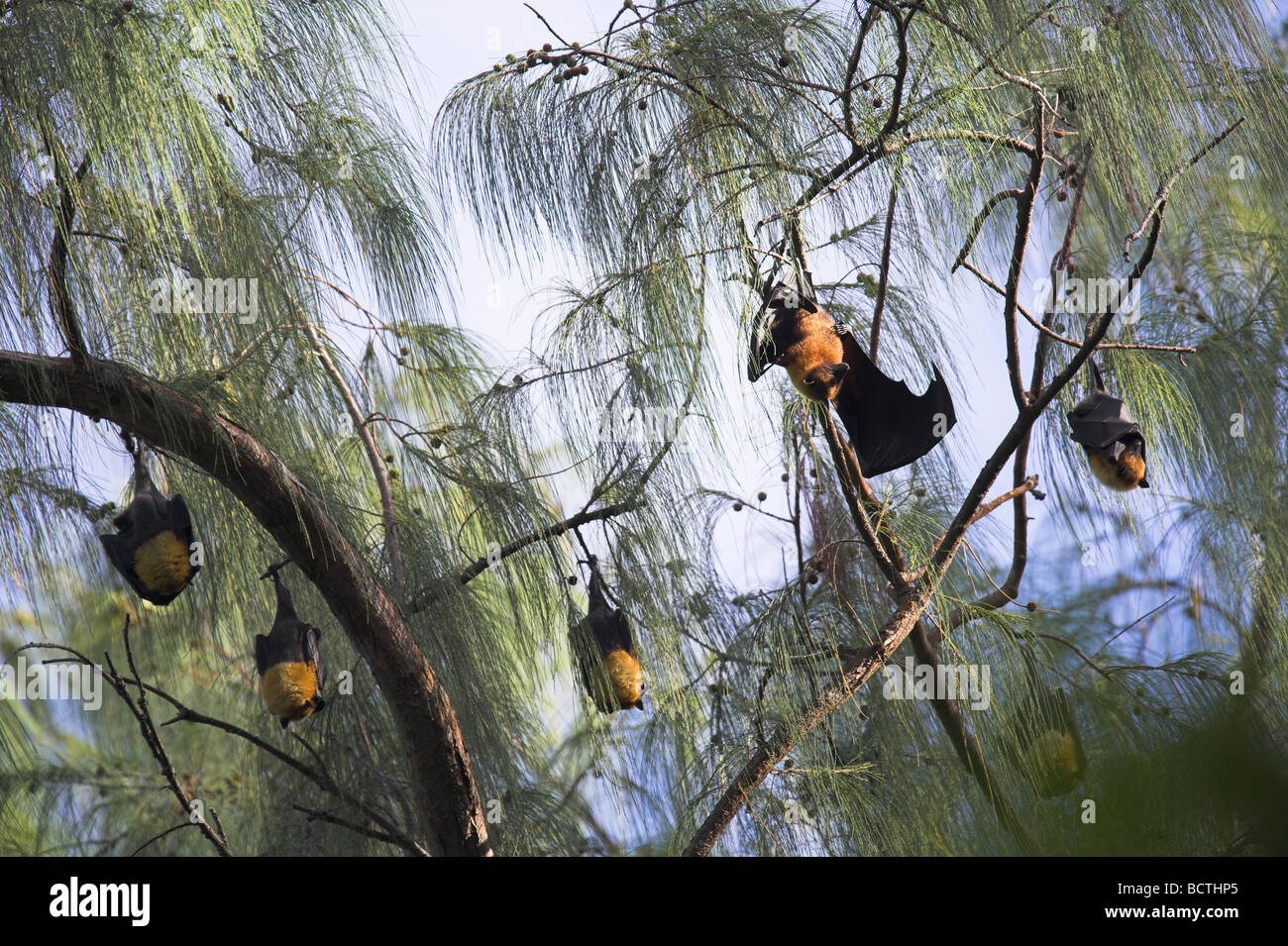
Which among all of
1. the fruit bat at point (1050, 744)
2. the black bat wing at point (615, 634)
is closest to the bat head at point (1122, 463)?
the fruit bat at point (1050, 744)

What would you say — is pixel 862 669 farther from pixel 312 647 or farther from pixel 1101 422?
pixel 312 647

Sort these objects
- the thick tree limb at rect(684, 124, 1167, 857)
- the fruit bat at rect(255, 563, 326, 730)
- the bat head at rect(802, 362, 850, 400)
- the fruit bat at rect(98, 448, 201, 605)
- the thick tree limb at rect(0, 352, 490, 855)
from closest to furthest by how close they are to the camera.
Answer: the thick tree limb at rect(0, 352, 490, 855) < the bat head at rect(802, 362, 850, 400) < the thick tree limb at rect(684, 124, 1167, 857) < the fruit bat at rect(98, 448, 201, 605) < the fruit bat at rect(255, 563, 326, 730)

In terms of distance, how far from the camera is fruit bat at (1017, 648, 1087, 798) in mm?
3125

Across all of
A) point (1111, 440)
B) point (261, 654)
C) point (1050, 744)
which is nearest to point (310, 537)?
point (261, 654)

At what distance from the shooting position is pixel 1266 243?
425 cm

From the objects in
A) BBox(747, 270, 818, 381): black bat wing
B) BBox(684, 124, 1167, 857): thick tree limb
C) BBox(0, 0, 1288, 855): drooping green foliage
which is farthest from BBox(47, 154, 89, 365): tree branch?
BBox(684, 124, 1167, 857): thick tree limb

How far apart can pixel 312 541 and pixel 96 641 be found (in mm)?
3372

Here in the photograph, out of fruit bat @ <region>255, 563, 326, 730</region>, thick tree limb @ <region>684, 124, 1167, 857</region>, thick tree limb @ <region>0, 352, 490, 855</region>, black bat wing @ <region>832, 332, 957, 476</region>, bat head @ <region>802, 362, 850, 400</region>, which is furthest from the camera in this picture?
black bat wing @ <region>832, 332, 957, 476</region>

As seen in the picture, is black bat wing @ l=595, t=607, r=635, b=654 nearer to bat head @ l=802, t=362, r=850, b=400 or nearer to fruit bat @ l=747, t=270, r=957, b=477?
fruit bat @ l=747, t=270, r=957, b=477

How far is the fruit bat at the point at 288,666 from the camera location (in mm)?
2846

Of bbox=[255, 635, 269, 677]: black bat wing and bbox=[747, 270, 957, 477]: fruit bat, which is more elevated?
bbox=[747, 270, 957, 477]: fruit bat

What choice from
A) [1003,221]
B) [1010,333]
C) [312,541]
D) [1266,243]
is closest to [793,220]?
[1010,333]

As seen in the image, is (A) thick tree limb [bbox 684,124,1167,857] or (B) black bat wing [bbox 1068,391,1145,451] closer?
(A) thick tree limb [bbox 684,124,1167,857]

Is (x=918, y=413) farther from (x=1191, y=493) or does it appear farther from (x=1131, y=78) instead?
(x=1191, y=493)
